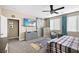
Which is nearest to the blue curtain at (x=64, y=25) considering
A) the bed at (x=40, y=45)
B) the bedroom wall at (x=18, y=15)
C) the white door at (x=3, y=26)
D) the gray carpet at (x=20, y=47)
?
the bed at (x=40, y=45)

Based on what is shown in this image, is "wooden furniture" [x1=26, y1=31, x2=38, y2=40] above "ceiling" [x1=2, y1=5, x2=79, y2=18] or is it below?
below

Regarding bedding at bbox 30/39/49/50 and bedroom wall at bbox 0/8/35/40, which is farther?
bedding at bbox 30/39/49/50

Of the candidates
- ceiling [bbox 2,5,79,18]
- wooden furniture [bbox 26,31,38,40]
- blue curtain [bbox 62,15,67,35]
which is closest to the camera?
ceiling [bbox 2,5,79,18]

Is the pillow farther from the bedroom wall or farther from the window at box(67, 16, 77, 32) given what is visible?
the window at box(67, 16, 77, 32)

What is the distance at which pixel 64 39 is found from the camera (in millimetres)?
1607

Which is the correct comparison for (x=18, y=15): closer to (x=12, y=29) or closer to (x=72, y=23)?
(x=12, y=29)

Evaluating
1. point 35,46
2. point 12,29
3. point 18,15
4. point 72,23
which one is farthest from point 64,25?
point 12,29

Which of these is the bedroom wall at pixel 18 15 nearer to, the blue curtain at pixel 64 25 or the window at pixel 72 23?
the blue curtain at pixel 64 25

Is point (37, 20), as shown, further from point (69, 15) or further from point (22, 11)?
point (69, 15)

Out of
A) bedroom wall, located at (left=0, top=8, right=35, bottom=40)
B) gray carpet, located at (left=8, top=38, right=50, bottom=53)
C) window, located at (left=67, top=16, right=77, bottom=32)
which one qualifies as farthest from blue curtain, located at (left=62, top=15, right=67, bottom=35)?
bedroom wall, located at (left=0, top=8, right=35, bottom=40)

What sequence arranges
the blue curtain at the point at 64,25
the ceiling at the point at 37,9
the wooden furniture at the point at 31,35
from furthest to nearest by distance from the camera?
the wooden furniture at the point at 31,35, the blue curtain at the point at 64,25, the ceiling at the point at 37,9
